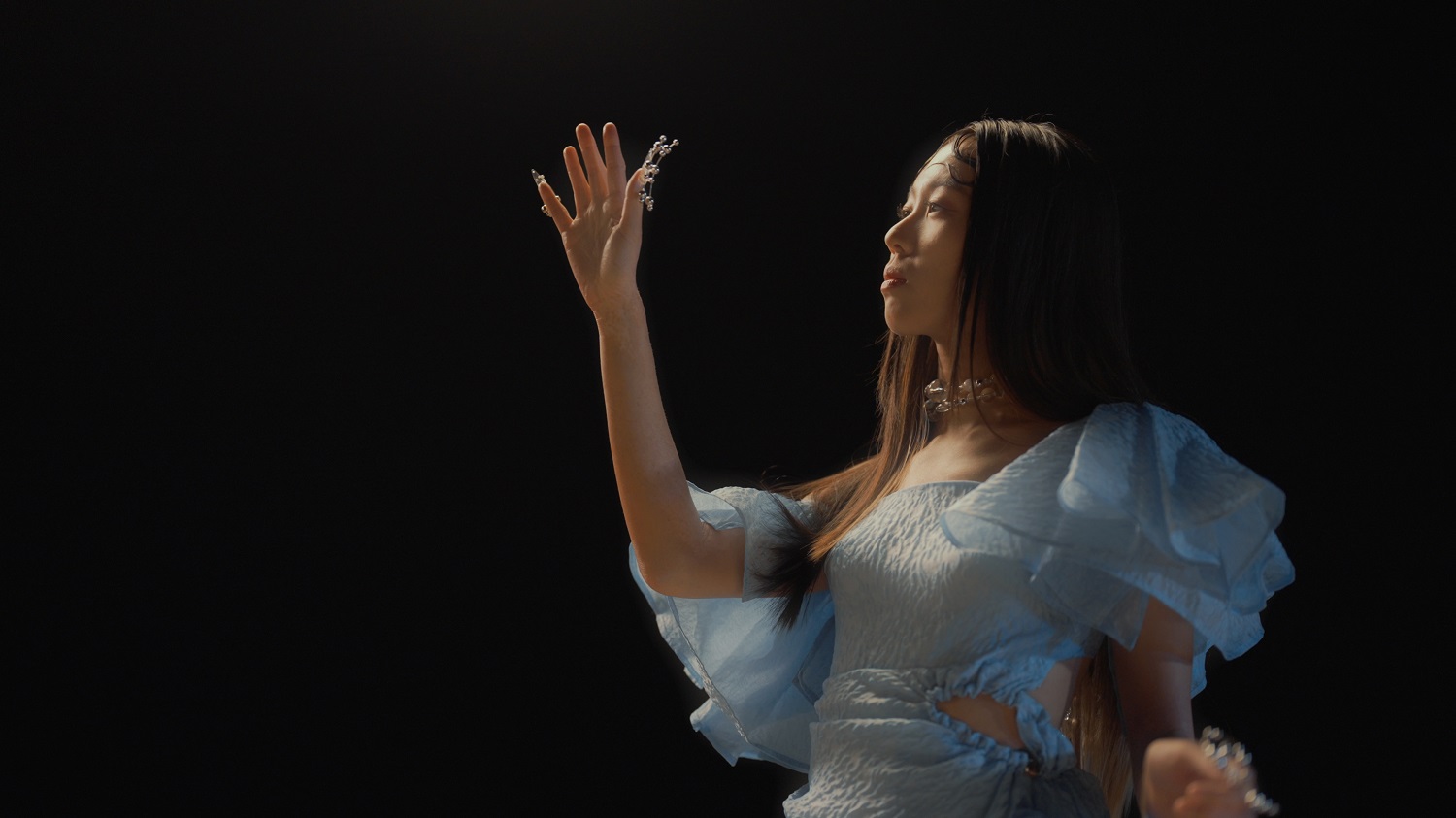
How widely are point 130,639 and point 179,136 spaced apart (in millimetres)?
779

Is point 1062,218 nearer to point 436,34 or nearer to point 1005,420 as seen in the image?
point 1005,420

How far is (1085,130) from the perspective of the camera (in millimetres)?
1852

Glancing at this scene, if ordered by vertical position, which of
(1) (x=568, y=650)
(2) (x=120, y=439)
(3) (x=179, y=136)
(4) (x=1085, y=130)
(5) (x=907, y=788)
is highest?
(3) (x=179, y=136)

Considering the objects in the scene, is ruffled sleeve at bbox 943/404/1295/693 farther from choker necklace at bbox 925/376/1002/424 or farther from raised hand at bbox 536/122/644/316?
raised hand at bbox 536/122/644/316

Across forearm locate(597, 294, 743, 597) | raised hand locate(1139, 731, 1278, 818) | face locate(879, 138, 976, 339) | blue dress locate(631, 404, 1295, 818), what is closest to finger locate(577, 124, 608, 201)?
forearm locate(597, 294, 743, 597)

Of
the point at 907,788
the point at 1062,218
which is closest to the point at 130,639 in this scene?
the point at 907,788

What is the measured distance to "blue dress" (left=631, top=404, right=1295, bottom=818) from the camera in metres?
0.96

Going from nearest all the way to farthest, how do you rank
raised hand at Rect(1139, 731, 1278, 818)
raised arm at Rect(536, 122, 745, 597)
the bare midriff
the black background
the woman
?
raised hand at Rect(1139, 731, 1278, 818), the woman, the bare midriff, raised arm at Rect(536, 122, 745, 597), the black background

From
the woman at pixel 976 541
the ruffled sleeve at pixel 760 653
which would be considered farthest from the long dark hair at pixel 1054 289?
the ruffled sleeve at pixel 760 653

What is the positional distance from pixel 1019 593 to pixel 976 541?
101 mm

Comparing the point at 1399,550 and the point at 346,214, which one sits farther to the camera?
the point at 346,214

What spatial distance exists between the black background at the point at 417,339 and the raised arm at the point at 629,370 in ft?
2.31

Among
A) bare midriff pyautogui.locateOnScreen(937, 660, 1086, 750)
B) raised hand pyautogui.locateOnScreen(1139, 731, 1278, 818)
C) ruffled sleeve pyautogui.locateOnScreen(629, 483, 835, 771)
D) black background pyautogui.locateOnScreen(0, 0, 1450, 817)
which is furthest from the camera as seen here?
black background pyautogui.locateOnScreen(0, 0, 1450, 817)

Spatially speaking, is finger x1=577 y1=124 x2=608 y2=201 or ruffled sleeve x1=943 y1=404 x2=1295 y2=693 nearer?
ruffled sleeve x1=943 y1=404 x2=1295 y2=693
